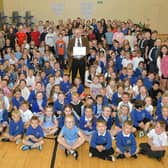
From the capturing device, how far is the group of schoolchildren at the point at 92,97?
5.13m

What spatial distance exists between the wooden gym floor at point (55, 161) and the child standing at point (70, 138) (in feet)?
0.49

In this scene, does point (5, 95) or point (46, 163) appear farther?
point (5, 95)

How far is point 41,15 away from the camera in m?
17.2

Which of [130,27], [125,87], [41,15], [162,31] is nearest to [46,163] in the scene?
[125,87]

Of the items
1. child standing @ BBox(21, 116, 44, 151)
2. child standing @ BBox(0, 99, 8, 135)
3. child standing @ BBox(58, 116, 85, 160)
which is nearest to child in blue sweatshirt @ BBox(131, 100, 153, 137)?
child standing @ BBox(58, 116, 85, 160)

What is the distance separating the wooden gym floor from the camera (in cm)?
487

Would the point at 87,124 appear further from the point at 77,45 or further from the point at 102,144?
the point at 77,45

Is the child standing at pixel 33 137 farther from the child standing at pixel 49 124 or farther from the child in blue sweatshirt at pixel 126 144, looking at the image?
the child in blue sweatshirt at pixel 126 144

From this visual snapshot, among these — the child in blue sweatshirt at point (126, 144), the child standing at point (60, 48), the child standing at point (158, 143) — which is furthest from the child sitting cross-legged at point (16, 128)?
the child standing at point (60, 48)

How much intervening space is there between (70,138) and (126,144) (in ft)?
3.26

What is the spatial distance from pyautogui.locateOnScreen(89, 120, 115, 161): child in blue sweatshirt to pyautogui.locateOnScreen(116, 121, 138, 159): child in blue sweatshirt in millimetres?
150

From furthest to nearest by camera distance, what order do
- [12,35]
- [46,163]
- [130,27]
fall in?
1. [130,27]
2. [12,35]
3. [46,163]

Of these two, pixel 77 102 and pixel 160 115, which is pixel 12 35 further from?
pixel 160 115

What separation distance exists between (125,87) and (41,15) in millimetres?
11389
